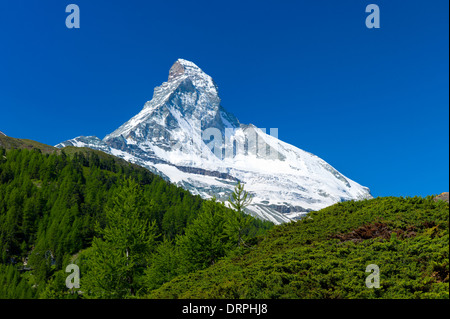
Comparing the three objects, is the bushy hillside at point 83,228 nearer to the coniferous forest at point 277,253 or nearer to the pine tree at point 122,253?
the pine tree at point 122,253

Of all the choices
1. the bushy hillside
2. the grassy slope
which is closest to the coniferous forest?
the grassy slope

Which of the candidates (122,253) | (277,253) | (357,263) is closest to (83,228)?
(122,253)

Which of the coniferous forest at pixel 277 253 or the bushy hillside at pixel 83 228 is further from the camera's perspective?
the bushy hillside at pixel 83 228

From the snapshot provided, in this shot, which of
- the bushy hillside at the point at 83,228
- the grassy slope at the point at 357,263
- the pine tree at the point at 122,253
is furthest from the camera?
the bushy hillside at the point at 83,228

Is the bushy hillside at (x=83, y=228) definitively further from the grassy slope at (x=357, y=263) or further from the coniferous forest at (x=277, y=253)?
the grassy slope at (x=357, y=263)

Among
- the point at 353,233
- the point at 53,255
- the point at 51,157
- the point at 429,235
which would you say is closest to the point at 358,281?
the point at 429,235

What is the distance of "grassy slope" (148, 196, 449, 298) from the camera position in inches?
529

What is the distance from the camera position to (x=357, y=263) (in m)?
15.9

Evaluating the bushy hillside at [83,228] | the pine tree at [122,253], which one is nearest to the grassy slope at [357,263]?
the pine tree at [122,253]

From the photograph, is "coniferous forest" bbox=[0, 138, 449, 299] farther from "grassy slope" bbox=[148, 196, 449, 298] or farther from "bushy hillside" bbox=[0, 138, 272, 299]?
"bushy hillside" bbox=[0, 138, 272, 299]

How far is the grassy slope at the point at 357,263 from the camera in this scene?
13445mm

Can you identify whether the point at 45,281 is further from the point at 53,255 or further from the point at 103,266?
the point at 103,266

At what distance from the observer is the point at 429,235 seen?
17391 millimetres

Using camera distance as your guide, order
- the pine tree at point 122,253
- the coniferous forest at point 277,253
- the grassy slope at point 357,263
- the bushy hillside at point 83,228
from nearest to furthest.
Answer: the grassy slope at point 357,263
the coniferous forest at point 277,253
the pine tree at point 122,253
the bushy hillside at point 83,228
